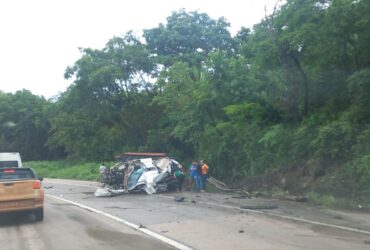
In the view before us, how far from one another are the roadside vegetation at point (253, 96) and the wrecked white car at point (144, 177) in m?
3.39

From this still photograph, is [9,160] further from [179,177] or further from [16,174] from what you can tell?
[16,174]

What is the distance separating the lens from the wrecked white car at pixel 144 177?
24297 mm

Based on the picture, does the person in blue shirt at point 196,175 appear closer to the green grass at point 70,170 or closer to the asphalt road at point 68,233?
the asphalt road at point 68,233

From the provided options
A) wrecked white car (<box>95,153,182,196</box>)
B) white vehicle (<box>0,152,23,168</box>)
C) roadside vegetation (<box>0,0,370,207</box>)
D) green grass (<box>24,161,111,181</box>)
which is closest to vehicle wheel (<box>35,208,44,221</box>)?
wrecked white car (<box>95,153,182,196</box>)

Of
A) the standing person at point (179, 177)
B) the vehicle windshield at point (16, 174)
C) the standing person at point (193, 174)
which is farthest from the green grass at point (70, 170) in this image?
the vehicle windshield at point (16, 174)

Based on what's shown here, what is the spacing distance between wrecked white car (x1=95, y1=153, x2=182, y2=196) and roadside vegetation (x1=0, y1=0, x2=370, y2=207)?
3.39 meters

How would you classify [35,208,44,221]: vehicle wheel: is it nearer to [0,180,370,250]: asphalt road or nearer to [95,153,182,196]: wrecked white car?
[0,180,370,250]: asphalt road

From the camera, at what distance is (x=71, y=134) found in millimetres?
51719

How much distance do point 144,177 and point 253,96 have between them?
7291mm

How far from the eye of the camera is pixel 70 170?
47250mm

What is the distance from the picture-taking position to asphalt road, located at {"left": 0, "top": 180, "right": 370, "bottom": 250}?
10.0 metres

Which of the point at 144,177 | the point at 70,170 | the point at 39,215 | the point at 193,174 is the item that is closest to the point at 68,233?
the point at 39,215

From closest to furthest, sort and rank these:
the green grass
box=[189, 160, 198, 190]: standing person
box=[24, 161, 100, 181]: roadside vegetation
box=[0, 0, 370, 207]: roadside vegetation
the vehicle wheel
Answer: the vehicle wheel → box=[0, 0, 370, 207]: roadside vegetation → box=[189, 160, 198, 190]: standing person → box=[24, 161, 100, 181]: roadside vegetation → the green grass

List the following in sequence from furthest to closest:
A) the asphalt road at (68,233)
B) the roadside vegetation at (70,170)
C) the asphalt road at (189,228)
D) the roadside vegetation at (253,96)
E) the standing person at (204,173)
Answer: the roadside vegetation at (70,170)
the standing person at (204,173)
the roadside vegetation at (253,96)
the asphalt road at (68,233)
the asphalt road at (189,228)
